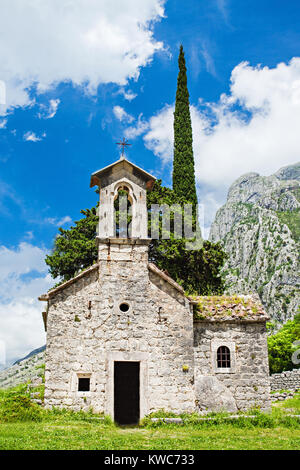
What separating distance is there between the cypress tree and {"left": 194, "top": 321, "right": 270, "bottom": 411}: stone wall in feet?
61.6

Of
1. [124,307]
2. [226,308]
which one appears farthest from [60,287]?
[226,308]

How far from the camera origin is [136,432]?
1419 cm

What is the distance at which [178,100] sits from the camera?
40062mm

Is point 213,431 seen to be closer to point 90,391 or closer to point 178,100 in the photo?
point 90,391

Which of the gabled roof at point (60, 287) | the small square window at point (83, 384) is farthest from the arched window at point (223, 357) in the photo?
the gabled roof at point (60, 287)

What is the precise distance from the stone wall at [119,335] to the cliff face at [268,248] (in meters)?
61.3

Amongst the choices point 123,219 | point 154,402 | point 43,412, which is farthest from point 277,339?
point 43,412

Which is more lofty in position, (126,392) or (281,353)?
(281,353)

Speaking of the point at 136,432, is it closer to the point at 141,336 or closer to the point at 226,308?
the point at 141,336

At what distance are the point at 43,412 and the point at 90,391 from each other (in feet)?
5.59

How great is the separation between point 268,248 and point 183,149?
64564mm

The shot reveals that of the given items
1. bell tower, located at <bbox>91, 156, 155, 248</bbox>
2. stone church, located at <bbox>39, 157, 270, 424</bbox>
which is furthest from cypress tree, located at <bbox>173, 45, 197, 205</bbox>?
stone church, located at <bbox>39, 157, 270, 424</bbox>

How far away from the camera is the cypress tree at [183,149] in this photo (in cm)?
3675

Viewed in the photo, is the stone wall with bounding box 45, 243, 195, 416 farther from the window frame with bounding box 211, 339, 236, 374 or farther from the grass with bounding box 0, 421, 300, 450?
the grass with bounding box 0, 421, 300, 450
